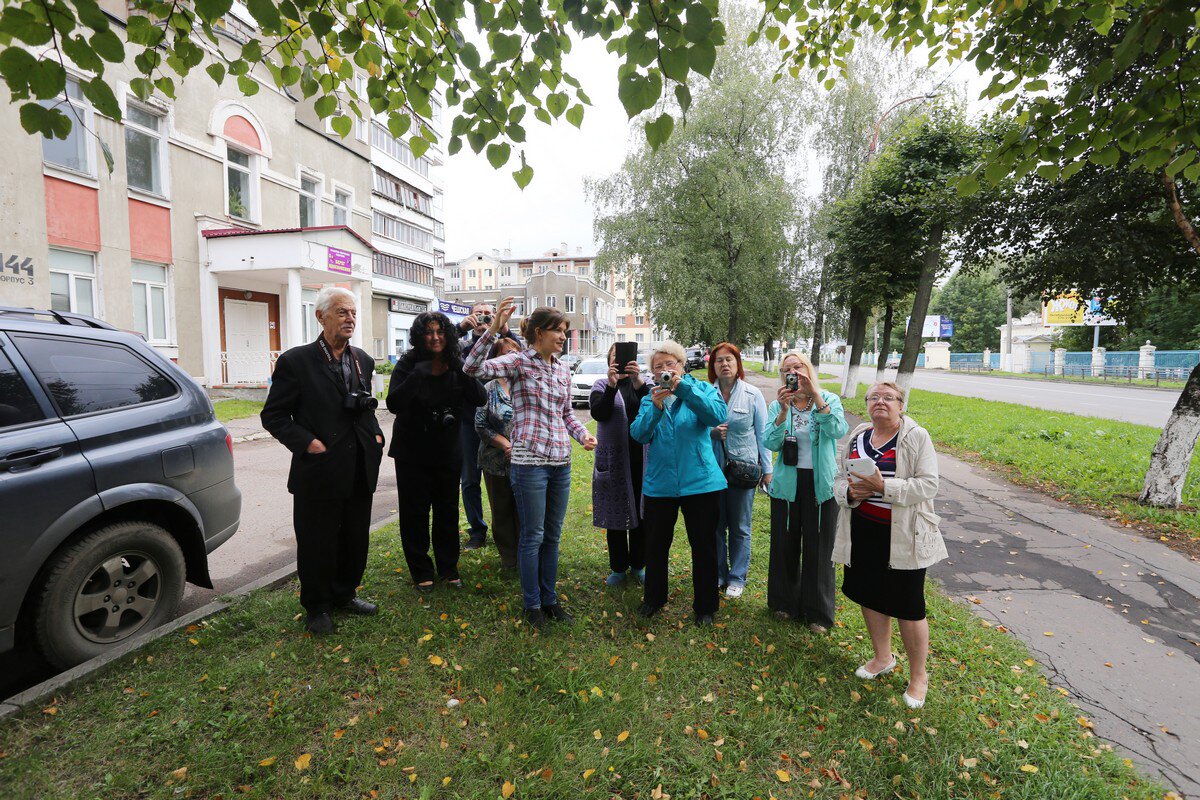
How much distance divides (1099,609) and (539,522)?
457 centimetres

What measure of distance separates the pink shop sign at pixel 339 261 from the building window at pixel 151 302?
3.99 meters

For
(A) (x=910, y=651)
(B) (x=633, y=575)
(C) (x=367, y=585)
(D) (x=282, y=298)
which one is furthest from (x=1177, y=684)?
(D) (x=282, y=298)

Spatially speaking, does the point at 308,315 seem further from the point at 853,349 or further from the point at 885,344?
the point at 853,349

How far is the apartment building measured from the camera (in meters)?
69.9

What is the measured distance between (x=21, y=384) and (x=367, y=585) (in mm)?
2430

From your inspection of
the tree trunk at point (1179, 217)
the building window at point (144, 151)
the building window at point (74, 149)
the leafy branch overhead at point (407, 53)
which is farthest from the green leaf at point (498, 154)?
the building window at point (144, 151)

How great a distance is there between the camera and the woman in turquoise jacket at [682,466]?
3.77 m

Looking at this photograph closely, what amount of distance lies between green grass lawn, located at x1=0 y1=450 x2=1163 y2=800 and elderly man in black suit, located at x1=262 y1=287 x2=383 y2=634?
0.44 m

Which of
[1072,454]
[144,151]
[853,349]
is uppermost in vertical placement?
[144,151]

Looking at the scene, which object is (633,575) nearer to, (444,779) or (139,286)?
(444,779)

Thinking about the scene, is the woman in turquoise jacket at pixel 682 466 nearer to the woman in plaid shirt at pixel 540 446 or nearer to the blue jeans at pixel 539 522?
the woman in plaid shirt at pixel 540 446

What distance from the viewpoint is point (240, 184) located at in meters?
17.6

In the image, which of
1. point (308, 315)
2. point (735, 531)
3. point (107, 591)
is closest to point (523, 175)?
point (735, 531)

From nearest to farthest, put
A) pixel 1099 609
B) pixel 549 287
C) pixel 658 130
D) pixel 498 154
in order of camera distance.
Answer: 1. pixel 658 130
2. pixel 498 154
3. pixel 1099 609
4. pixel 549 287
